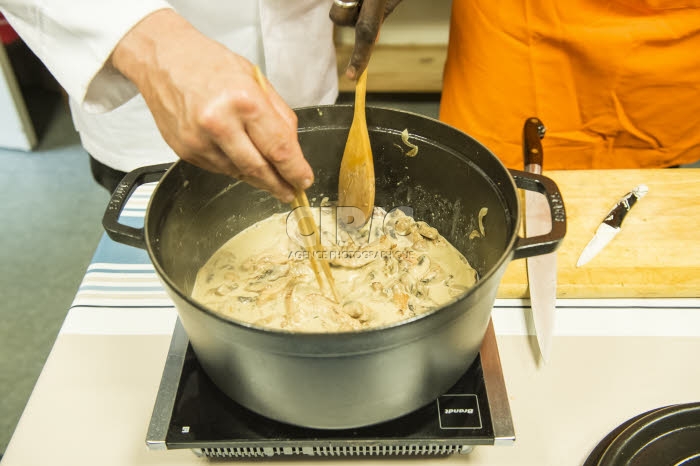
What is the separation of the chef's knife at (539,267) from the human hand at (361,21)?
0.33 m

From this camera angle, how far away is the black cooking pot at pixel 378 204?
509mm

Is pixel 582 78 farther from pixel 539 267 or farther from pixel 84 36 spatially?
pixel 84 36

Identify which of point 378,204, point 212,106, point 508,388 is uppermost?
point 212,106

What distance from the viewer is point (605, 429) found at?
2.23 ft

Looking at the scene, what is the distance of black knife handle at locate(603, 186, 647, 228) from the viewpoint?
92cm

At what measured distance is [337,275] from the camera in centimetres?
84

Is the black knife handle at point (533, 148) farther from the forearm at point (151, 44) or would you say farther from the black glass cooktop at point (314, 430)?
the forearm at point (151, 44)

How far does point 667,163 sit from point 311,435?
1144mm

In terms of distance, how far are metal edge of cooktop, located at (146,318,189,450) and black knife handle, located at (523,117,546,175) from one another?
0.61 meters

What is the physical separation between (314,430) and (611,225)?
614 millimetres

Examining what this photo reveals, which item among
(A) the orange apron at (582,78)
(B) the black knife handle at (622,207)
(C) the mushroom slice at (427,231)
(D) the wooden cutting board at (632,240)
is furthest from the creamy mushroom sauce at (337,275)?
(A) the orange apron at (582,78)

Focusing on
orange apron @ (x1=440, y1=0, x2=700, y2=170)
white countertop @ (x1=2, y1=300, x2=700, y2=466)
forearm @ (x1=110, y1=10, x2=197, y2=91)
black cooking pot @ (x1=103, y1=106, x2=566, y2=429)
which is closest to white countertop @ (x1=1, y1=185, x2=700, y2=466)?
white countertop @ (x1=2, y1=300, x2=700, y2=466)

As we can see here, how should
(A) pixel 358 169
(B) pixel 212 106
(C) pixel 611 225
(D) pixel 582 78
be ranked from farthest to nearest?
(D) pixel 582 78 → (C) pixel 611 225 → (A) pixel 358 169 → (B) pixel 212 106

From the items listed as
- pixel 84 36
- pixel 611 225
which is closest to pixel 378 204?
pixel 611 225
